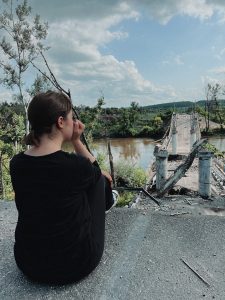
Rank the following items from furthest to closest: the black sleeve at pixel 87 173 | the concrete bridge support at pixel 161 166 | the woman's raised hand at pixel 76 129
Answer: the concrete bridge support at pixel 161 166 → the woman's raised hand at pixel 76 129 → the black sleeve at pixel 87 173

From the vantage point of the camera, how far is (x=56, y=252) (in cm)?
188

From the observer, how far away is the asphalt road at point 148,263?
6.38ft

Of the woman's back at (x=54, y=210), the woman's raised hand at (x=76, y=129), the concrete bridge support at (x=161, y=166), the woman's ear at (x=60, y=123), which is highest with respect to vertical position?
the woman's ear at (x=60, y=123)

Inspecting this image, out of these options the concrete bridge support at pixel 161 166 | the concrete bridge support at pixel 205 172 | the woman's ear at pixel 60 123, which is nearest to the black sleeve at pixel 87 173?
the woman's ear at pixel 60 123

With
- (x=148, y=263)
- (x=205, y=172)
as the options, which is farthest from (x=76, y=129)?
(x=205, y=172)

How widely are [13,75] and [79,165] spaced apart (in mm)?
16984

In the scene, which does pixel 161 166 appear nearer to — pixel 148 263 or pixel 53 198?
pixel 148 263

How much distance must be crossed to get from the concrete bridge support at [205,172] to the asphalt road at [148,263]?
1.69 metres

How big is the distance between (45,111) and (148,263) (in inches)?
45.8

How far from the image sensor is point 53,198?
6.02 ft

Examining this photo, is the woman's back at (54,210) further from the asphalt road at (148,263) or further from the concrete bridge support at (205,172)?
the concrete bridge support at (205,172)

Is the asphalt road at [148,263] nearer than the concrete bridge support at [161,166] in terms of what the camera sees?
Yes

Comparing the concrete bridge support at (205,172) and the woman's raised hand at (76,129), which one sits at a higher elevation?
the woman's raised hand at (76,129)

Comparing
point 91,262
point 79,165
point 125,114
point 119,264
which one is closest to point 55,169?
point 79,165
